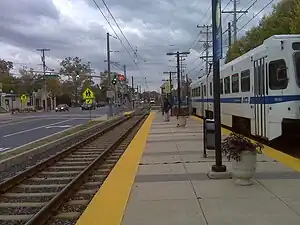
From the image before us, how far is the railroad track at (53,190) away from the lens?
781 centimetres

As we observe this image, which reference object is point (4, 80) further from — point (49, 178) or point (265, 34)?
point (49, 178)

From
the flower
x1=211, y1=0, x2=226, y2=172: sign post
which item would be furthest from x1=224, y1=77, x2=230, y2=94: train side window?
the flower

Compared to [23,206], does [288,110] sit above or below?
above

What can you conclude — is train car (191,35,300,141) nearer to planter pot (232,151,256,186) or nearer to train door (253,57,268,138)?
train door (253,57,268,138)

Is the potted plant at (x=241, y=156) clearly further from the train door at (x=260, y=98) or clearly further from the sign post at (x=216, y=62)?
the train door at (x=260, y=98)

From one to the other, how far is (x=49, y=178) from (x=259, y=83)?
776 cm

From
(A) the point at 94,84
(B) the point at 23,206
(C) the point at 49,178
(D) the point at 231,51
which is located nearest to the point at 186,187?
(B) the point at 23,206

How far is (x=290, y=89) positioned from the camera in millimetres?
13680

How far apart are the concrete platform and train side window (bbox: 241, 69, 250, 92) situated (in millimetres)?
5748

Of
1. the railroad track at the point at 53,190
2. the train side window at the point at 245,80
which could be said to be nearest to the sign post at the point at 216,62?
the railroad track at the point at 53,190

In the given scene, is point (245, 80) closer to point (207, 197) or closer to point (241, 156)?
point (241, 156)

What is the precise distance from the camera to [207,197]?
8000 mm

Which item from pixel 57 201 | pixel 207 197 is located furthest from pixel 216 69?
pixel 57 201

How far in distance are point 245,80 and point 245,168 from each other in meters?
10.0
